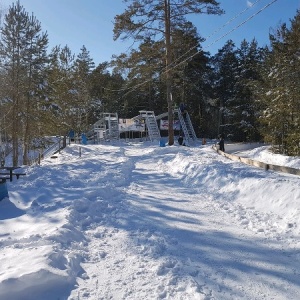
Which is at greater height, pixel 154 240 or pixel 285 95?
pixel 285 95

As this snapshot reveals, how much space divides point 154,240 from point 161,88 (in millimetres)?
37338

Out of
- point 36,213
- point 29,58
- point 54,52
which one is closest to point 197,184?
point 36,213

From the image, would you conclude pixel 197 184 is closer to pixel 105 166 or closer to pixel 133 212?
pixel 133 212

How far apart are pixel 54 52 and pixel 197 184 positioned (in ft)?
96.9

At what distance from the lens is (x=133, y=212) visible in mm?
6664

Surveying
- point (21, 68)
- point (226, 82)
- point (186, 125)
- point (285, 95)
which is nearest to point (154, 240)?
point (285, 95)

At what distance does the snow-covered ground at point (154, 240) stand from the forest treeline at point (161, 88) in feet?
32.0

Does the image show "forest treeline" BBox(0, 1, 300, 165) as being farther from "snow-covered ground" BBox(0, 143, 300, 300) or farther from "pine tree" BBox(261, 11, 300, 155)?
"snow-covered ground" BBox(0, 143, 300, 300)

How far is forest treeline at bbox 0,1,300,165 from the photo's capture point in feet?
68.1

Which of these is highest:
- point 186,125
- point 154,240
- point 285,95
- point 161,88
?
point 161,88

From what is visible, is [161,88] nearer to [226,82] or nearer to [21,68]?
[226,82]

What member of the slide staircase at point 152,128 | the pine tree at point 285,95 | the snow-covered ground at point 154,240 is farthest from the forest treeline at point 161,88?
the snow-covered ground at point 154,240

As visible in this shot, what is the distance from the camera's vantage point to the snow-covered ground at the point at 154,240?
3.50m

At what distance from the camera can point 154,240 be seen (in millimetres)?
4992
